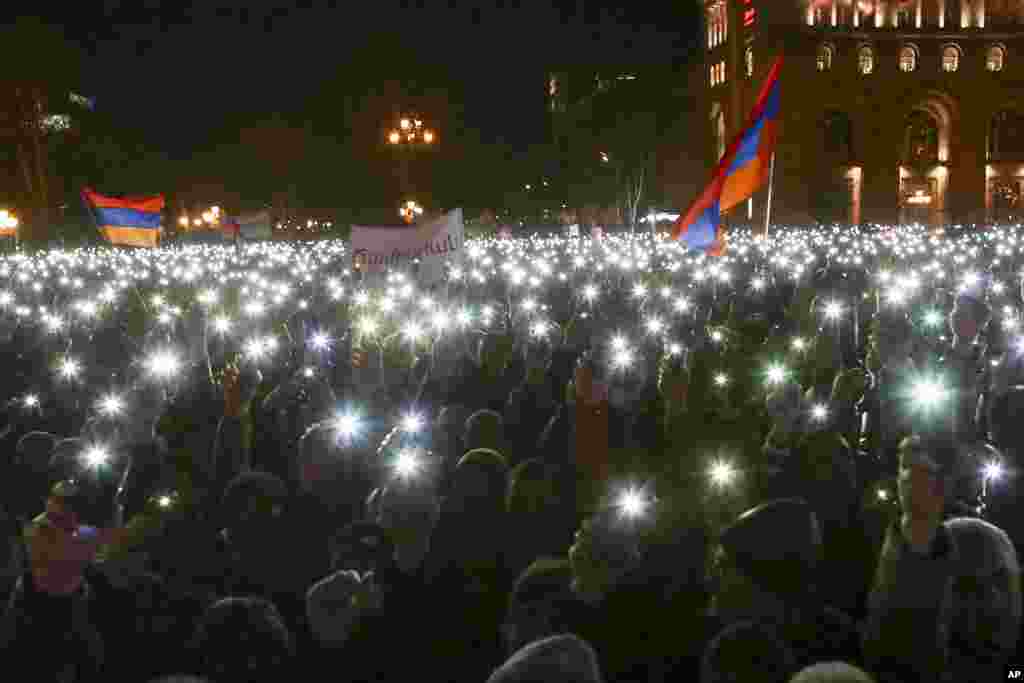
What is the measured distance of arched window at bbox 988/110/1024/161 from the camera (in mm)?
61781

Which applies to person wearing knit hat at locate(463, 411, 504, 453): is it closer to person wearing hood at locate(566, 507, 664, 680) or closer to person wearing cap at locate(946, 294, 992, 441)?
person wearing hood at locate(566, 507, 664, 680)

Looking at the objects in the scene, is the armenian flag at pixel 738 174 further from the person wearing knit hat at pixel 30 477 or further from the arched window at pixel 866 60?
the arched window at pixel 866 60

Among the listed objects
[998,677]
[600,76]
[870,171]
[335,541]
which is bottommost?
[998,677]

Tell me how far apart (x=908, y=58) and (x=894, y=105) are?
10.00 feet

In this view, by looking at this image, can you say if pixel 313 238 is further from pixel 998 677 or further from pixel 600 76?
pixel 998 677

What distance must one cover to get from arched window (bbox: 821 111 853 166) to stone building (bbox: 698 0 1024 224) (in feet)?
0.21

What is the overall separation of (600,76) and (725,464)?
59.2m

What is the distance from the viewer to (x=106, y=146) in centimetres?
5547

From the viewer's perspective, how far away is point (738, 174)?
13188 millimetres

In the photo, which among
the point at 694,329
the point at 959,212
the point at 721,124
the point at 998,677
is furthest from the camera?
the point at 721,124

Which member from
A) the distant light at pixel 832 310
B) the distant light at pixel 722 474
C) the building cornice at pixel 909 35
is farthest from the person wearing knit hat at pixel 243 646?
the building cornice at pixel 909 35

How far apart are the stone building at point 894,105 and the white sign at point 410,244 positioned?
1889 inches

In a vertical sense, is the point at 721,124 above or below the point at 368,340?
above

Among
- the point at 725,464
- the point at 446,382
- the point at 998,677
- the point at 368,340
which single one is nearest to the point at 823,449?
the point at 725,464
